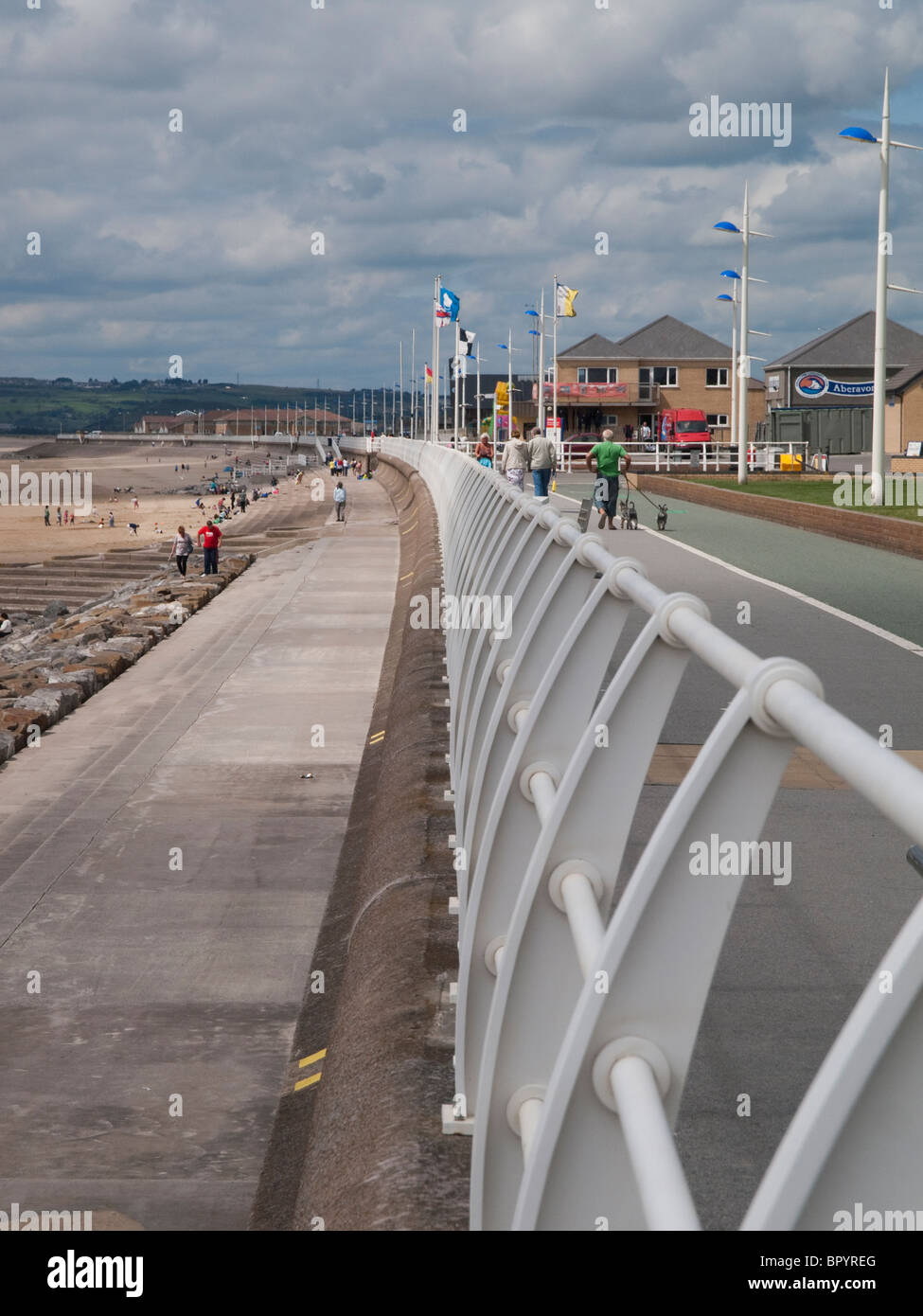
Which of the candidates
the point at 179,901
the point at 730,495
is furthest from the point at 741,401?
the point at 179,901

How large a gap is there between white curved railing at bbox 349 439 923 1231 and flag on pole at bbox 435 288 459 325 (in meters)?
63.2

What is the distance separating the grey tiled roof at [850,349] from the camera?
91375 millimetres

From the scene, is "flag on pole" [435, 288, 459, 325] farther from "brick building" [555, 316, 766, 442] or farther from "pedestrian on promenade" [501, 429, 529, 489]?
"pedestrian on promenade" [501, 429, 529, 489]

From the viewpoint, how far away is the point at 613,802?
295 centimetres

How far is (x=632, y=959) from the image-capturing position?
2146 mm

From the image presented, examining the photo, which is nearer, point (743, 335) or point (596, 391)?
point (743, 335)

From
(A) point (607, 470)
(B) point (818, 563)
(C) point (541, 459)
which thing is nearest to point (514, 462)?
(C) point (541, 459)

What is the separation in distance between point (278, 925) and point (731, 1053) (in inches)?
254

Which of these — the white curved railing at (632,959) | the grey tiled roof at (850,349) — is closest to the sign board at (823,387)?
the grey tiled roof at (850,349)

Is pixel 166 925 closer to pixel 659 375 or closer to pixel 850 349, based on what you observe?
pixel 850 349

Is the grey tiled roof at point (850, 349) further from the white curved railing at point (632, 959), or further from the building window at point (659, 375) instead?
the white curved railing at point (632, 959)

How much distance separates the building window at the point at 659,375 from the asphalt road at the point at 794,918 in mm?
89073

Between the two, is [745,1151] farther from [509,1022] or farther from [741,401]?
[741,401]

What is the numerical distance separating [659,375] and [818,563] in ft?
274
